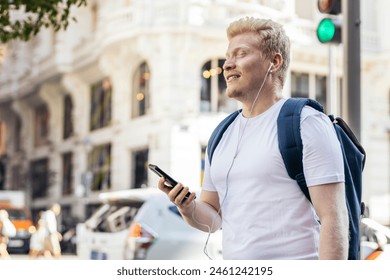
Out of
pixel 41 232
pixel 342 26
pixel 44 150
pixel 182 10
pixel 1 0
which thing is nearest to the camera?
pixel 342 26

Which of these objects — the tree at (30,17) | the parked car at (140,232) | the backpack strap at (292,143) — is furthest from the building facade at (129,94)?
the backpack strap at (292,143)

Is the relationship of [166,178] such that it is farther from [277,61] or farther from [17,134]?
[17,134]

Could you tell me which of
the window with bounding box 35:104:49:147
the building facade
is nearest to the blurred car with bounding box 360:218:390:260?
the building facade

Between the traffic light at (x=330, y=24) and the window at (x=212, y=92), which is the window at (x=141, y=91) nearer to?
the window at (x=212, y=92)

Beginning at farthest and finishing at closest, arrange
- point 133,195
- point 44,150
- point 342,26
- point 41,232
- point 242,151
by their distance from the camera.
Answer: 1. point 41,232
2. point 44,150
3. point 133,195
4. point 342,26
5. point 242,151

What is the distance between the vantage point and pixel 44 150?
852 centimetres

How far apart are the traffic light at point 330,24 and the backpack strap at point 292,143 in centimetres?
188

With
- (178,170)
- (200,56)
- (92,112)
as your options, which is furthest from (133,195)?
(200,56)

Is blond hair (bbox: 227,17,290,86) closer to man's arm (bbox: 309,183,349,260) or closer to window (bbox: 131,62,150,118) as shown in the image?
man's arm (bbox: 309,183,349,260)

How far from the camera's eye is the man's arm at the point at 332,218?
1775 millimetres

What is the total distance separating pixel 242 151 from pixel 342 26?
1845 mm

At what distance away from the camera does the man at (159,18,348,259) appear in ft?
5.94

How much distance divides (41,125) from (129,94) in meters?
1.26

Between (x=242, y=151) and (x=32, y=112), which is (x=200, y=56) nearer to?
(x=32, y=112)
